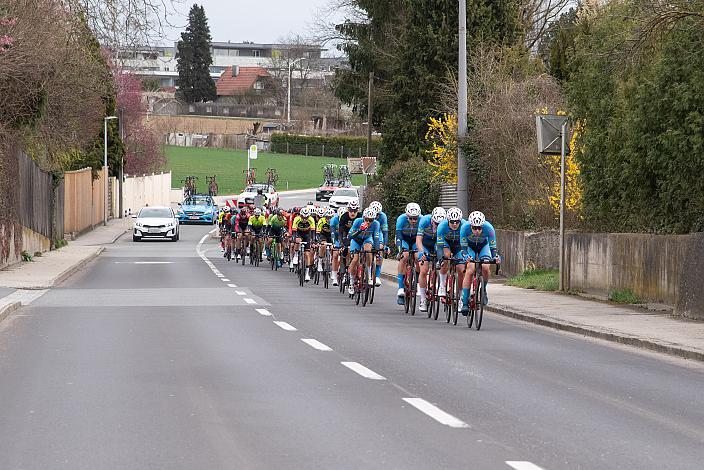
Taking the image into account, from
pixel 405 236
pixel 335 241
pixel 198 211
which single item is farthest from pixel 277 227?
pixel 198 211

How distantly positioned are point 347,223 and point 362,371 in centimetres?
1182

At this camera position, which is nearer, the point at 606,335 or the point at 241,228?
the point at 606,335

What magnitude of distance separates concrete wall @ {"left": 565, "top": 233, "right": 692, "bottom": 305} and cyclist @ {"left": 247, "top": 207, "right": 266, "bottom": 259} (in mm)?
13429

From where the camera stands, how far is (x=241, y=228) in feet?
131

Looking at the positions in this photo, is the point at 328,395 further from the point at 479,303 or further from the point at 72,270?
the point at 72,270

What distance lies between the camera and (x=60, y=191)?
1949 inches

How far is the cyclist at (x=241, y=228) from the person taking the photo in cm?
3900

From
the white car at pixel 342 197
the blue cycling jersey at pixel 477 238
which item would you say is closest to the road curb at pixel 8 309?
the blue cycling jersey at pixel 477 238

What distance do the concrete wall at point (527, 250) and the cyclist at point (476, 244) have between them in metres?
9.31

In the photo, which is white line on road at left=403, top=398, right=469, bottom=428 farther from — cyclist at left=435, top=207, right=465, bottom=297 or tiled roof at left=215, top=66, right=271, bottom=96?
tiled roof at left=215, top=66, right=271, bottom=96

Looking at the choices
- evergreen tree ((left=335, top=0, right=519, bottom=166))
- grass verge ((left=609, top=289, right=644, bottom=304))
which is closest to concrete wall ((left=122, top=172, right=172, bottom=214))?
evergreen tree ((left=335, top=0, right=519, bottom=166))

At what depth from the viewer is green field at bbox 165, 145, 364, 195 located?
116m

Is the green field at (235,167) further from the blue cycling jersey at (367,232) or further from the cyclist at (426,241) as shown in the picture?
the cyclist at (426,241)

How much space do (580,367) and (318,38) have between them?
5598 centimetres
